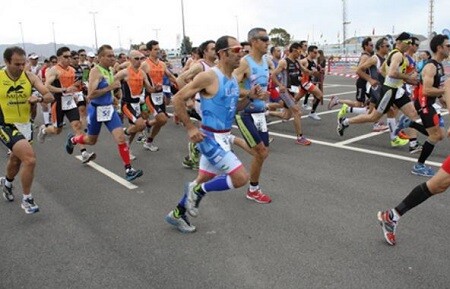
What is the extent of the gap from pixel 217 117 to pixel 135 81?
4474 mm

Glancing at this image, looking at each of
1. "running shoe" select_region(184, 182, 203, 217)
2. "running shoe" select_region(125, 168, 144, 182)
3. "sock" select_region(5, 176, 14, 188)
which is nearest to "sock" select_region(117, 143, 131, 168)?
"running shoe" select_region(125, 168, 144, 182)

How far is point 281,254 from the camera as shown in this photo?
3.95 metres

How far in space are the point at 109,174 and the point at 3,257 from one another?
9.85ft

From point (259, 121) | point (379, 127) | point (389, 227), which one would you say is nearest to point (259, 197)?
point (259, 121)

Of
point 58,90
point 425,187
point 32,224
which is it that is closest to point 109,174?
point 58,90

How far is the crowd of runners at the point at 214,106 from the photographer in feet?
13.9

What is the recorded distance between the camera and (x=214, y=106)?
4242mm

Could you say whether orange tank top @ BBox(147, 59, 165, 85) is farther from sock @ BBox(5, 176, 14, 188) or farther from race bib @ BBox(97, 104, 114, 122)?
sock @ BBox(5, 176, 14, 188)

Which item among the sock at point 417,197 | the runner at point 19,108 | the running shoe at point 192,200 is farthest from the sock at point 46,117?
the sock at point 417,197

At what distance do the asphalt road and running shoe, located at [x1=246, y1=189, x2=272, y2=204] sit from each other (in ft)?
0.44

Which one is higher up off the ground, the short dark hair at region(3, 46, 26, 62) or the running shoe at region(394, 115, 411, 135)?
the short dark hair at region(3, 46, 26, 62)

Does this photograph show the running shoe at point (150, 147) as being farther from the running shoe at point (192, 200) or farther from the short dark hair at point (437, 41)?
the short dark hair at point (437, 41)

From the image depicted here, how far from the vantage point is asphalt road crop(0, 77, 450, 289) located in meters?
3.58

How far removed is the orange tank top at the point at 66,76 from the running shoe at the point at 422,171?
6.80 m
